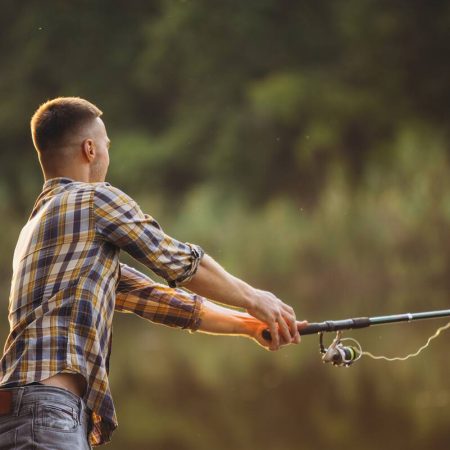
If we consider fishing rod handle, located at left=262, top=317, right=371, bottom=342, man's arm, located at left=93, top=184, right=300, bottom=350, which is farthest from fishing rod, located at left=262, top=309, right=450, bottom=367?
man's arm, located at left=93, top=184, right=300, bottom=350

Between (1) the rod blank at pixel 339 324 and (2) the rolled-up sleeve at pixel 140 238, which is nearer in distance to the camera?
(2) the rolled-up sleeve at pixel 140 238

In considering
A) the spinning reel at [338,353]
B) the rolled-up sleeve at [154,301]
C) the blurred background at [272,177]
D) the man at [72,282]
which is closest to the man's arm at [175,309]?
the rolled-up sleeve at [154,301]

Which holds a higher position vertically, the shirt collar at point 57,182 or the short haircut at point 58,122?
the short haircut at point 58,122

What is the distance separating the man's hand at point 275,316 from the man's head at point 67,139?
1.27 feet

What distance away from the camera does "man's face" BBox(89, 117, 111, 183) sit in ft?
6.00

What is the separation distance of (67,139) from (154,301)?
436mm

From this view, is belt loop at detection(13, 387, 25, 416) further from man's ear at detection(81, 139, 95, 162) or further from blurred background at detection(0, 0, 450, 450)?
blurred background at detection(0, 0, 450, 450)

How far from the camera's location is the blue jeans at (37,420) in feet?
5.29

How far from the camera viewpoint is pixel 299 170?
44.4 feet

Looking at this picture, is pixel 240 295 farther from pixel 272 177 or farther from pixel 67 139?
pixel 272 177

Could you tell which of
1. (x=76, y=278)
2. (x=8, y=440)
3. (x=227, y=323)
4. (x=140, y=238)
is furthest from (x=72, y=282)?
(x=227, y=323)

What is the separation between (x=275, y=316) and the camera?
1.96 metres

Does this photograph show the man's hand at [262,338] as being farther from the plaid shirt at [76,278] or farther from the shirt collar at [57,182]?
the shirt collar at [57,182]

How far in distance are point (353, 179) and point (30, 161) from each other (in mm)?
5173
